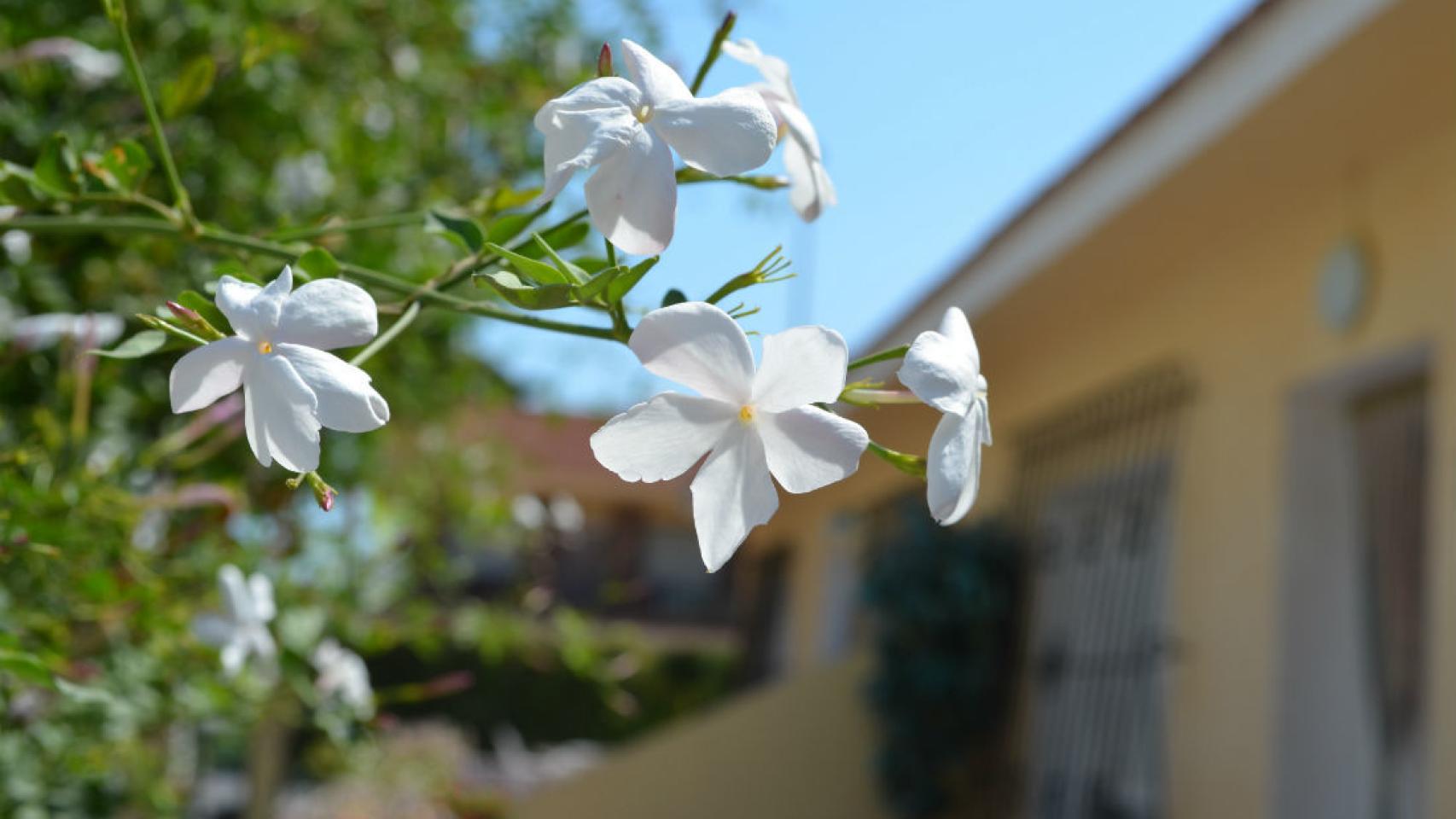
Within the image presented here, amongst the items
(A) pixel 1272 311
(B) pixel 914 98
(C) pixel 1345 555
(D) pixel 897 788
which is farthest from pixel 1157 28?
(D) pixel 897 788

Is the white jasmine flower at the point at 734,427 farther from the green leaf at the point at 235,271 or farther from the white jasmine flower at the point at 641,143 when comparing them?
the green leaf at the point at 235,271

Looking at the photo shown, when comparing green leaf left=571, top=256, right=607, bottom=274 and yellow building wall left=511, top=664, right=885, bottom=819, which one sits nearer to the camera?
green leaf left=571, top=256, right=607, bottom=274

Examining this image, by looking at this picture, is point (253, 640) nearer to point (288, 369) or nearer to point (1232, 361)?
point (288, 369)

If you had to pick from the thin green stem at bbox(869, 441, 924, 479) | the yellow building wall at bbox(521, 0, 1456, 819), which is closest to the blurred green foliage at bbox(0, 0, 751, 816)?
the thin green stem at bbox(869, 441, 924, 479)

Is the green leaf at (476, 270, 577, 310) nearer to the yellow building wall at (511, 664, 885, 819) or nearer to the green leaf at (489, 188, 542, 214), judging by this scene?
the green leaf at (489, 188, 542, 214)

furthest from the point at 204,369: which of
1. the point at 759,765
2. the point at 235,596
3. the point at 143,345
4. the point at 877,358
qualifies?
the point at 759,765

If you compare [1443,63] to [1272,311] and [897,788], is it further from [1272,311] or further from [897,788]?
[897,788]

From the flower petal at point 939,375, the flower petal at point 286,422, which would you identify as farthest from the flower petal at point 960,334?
the flower petal at point 286,422
